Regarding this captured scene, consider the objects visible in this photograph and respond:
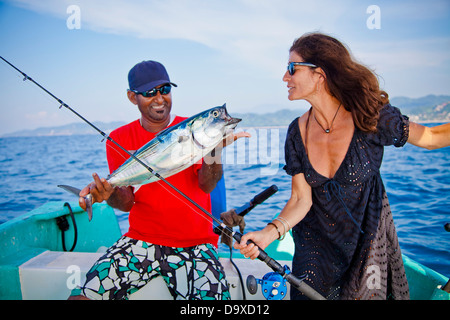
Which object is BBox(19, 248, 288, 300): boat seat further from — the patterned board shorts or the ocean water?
the ocean water

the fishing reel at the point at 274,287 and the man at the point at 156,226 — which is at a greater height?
the man at the point at 156,226

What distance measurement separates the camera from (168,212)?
2.87 m

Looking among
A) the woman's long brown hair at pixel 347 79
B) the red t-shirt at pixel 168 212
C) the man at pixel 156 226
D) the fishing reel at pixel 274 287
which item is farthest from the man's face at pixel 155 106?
the fishing reel at pixel 274 287

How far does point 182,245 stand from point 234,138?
1055 millimetres

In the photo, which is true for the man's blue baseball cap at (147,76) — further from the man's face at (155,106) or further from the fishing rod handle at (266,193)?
the fishing rod handle at (266,193)

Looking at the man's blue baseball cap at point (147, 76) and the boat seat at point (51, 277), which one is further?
the boat seat at point (51, 277)

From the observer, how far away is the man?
2.54m

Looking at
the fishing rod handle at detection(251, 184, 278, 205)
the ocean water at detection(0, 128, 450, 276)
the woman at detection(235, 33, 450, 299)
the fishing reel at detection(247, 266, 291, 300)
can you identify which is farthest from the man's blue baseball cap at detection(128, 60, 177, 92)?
the fishing reel at detection(247, 266, 291, 300)

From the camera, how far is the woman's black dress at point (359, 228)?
222 cm

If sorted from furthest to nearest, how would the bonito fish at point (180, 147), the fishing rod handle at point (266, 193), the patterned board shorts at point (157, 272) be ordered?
the fishing rod handle at point (266, 193), the patterned board shorts at point (157, 272), the bonito fish at point (180, 147)

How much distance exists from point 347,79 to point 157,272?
2.01m

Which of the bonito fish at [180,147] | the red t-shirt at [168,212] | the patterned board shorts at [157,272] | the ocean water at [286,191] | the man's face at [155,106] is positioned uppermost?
the man's face at [155,106]
